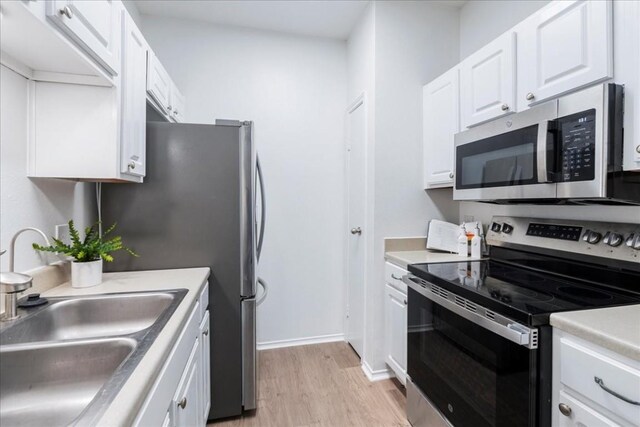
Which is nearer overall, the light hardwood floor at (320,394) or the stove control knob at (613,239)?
the stove control knob at (613,239)

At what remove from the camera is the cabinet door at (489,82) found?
5.19 ft

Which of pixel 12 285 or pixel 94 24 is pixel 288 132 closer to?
pixel 94 24

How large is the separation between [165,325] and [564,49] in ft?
6.00

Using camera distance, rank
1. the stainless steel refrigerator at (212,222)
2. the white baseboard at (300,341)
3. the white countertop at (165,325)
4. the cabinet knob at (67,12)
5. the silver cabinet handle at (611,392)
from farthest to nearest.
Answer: the white baseboard at (300,341) < the stainless steel refrigerator at (212,222) < the cabinet knob at (67,12) < the silver cabinet handle at (611,392) < the white countertop at (165,325)

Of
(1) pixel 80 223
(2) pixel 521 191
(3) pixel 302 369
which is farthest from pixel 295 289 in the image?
(2) pixel 521 191

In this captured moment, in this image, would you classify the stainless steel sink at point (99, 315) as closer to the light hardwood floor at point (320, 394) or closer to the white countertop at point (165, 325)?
the white countertop at point (165, 325)

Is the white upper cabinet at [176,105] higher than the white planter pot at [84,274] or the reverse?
higher

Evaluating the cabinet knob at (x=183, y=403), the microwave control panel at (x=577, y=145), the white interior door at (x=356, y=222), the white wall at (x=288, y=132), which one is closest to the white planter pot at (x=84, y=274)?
the cabinet knob at (x=183, y=403)

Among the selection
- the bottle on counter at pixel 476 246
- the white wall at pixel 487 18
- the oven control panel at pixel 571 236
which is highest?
the white wall at pixel 487 18

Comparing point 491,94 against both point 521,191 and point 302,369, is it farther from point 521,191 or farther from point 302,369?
point 302,369

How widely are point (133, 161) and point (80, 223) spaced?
0.54 metres

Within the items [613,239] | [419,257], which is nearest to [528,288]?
[613,239]

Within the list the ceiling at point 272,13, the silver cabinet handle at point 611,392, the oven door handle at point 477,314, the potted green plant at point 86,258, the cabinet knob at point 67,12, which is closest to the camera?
the silver cabinet handle at point 611,392

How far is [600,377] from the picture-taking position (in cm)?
86
